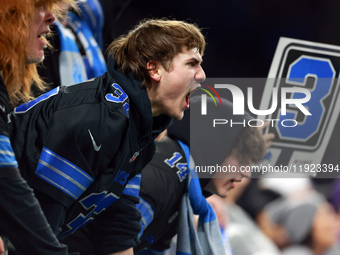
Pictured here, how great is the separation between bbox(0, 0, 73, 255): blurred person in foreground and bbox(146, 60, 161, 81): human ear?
9.8 inches

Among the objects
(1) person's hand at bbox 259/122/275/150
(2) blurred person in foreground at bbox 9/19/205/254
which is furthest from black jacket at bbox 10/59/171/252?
(1) person's hand at bbox 259/122/275/150

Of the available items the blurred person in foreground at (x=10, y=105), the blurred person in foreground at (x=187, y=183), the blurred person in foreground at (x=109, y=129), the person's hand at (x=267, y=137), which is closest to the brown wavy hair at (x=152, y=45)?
the blurred person in foreground at (x=109, y=129)

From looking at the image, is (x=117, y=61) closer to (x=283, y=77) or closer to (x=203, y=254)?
(x=203, y=254)

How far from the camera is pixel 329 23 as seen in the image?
265cm

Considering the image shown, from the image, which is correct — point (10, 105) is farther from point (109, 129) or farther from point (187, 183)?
point (187, 183)

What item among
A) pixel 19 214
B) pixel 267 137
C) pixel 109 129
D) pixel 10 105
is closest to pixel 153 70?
pixel 109 129

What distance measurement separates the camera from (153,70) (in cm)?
150

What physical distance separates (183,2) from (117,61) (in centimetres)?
108

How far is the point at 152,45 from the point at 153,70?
2.3 inches

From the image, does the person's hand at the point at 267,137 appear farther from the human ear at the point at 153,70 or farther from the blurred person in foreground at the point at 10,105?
the blurred person in foreground at the point at 10,105

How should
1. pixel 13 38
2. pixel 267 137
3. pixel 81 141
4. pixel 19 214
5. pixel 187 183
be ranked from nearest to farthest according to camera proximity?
pixel 19 214
pixel 13 38
pixel 81 141
pixel 187 183
pixel 267 137

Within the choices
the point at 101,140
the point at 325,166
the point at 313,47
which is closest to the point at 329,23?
the point at 313,47

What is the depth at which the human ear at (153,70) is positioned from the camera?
1.49 metres

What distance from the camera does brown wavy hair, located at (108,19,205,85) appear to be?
58.7 inches
